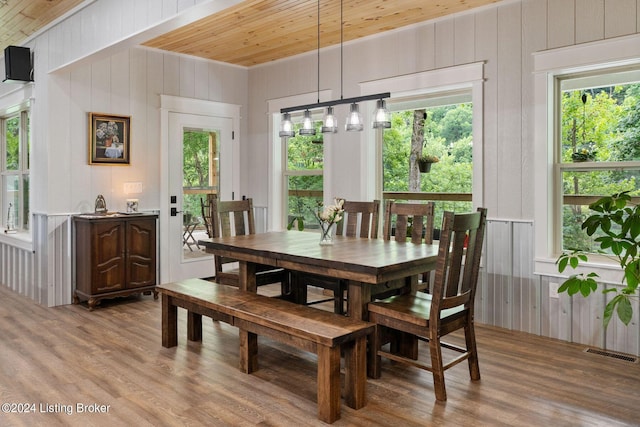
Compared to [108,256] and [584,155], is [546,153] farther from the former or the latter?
[108,256]

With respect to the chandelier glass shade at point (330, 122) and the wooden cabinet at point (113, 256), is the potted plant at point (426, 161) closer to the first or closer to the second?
the chandelier glass shade at point (330, 122)

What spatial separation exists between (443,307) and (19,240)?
4.93 m

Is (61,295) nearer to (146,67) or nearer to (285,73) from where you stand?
(146,67)

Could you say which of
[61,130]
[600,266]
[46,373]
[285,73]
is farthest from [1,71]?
[600,266]

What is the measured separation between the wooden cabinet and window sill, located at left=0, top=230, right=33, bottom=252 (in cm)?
78

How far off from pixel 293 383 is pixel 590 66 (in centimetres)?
313

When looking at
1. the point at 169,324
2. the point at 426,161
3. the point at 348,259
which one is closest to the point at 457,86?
the point at 426,161

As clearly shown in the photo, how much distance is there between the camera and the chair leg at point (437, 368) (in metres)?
2.75

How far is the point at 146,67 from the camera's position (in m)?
5.53

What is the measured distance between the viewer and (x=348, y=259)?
3070 millimetres

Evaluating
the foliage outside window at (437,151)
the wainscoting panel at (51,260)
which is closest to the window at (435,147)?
the foliage outside window at (437,151)

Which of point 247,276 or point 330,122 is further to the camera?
point 330,122

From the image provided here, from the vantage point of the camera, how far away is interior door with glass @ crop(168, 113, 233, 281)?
19.0ft

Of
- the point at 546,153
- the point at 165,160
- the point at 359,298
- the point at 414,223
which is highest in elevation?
the point at 165,160
